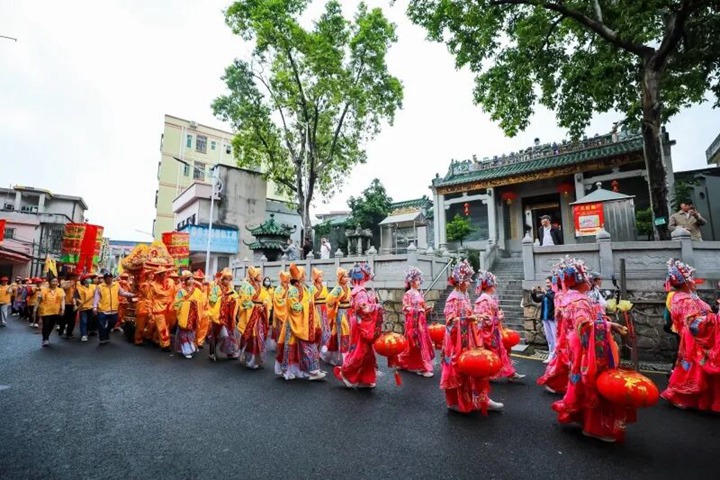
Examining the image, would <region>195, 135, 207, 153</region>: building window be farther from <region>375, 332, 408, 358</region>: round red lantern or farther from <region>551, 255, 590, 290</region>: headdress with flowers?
<region>551, 255, 590, 290</region>: headdress with flowers

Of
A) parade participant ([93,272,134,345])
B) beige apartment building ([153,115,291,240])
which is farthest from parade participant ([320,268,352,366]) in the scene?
beige apartment building ([153,115,291,240])

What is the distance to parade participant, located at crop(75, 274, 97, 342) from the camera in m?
10.3

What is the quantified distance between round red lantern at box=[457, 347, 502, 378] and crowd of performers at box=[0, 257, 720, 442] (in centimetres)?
18

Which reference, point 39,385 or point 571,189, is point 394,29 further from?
point 39,385

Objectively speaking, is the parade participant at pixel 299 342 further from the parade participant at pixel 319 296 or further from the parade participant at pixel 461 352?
the parade participant at pixel 461 352

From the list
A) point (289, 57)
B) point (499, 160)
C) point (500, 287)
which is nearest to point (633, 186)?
point (499, 160)

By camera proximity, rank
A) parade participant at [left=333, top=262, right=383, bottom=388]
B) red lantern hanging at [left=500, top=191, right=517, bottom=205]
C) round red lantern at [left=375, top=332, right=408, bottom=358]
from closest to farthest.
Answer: round red lantern at [left=375, top=332, right=408, bottom=358]
parade participant at [left=333, top=262, right=383, bottom=388]
red lantern hanging at [left=500, top=191, right=517, bottom=205]

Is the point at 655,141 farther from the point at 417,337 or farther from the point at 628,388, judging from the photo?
the point at 628,388

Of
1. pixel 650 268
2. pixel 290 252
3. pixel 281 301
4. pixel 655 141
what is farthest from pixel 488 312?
pixel 290 252

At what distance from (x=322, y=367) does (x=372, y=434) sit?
3676 mm

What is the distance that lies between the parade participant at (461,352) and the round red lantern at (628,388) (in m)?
1.39

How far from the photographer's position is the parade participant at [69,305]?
10352mm

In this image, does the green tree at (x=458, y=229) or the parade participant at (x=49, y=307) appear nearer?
the parade participant at (x=49, y=307)

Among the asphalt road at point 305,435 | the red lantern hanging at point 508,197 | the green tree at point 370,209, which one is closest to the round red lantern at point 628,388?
the asphalt road at point 305,435
